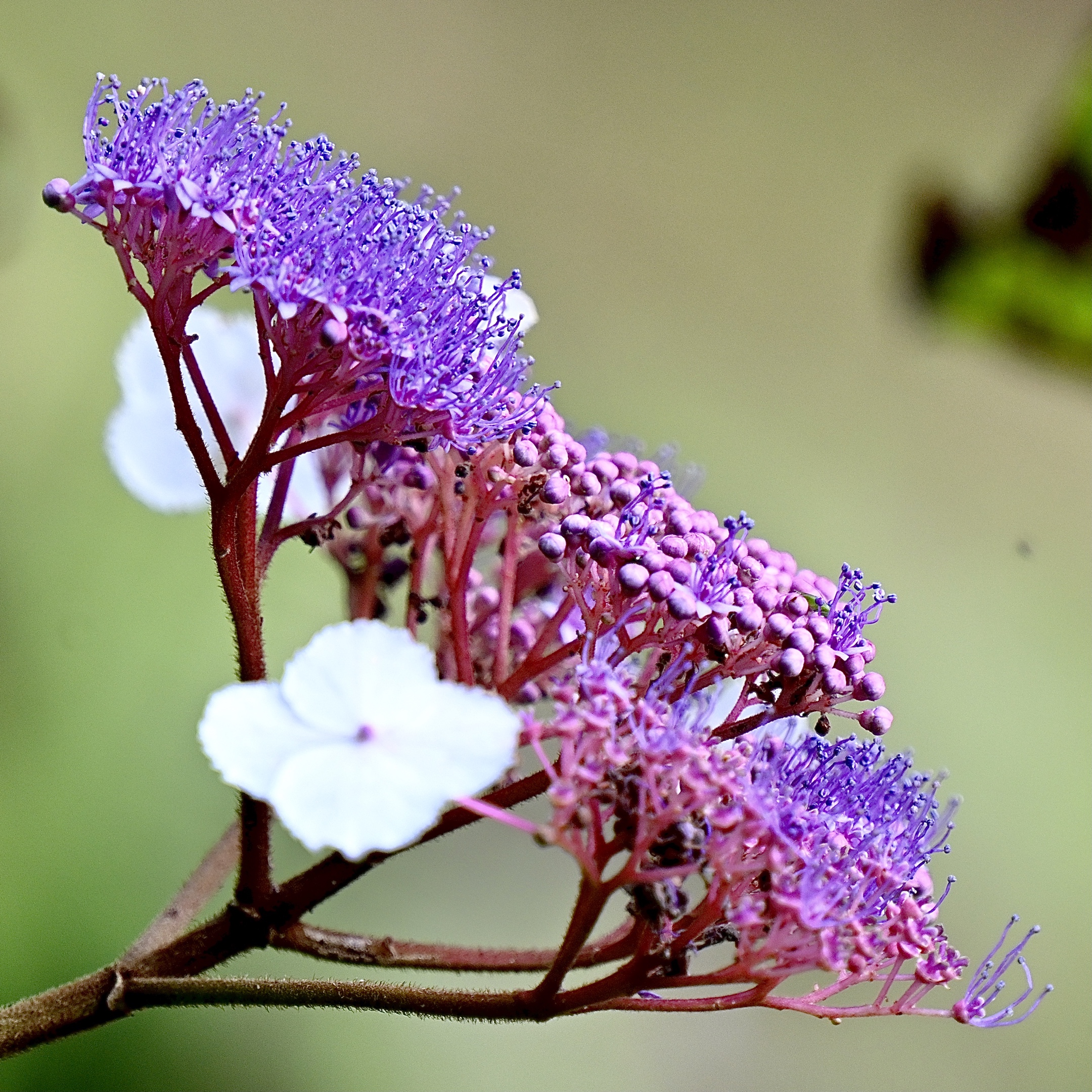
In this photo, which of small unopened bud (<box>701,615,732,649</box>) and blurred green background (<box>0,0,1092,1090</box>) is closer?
small unopened bud (<box>701,615,732,649</box>)

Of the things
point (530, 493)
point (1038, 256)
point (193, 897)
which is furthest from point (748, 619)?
point (1038, 256)

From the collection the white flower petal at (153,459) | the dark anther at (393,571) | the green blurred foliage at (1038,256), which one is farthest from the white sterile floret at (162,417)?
the green blurred foliage at (1038,256)

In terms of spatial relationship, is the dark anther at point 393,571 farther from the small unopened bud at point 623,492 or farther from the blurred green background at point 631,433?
the blurred green background at point 631,433

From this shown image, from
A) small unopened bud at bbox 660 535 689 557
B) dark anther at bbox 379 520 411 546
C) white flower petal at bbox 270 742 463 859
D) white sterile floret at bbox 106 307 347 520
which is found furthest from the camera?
white sterile floret at bbox 106 307 347 520

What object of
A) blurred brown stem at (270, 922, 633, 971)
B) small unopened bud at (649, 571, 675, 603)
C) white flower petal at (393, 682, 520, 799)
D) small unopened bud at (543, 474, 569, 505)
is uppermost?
small unopened bud at (543, 474, 569, 505)

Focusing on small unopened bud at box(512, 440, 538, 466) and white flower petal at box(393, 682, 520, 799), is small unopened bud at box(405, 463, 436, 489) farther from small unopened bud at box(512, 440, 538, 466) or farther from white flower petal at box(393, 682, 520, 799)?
white flower petal at box(393, 682, 520, 799)

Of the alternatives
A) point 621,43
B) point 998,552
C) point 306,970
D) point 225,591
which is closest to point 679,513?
point 225,591

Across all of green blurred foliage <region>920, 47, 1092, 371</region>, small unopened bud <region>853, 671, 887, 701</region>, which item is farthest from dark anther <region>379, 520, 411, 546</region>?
green blurred foliage <region>920, 47, 1092, 371</region>
